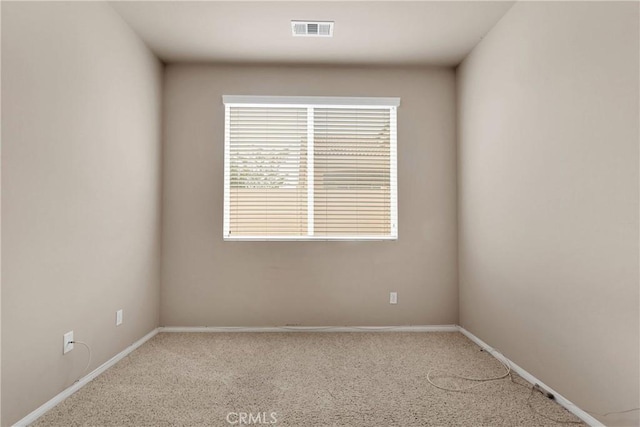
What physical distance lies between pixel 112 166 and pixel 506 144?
9.70 feet

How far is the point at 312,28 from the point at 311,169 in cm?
127

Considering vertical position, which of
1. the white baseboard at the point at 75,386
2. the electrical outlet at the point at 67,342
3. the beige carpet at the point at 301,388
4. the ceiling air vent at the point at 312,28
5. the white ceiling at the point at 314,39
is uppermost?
the white ceiling at the point at 314,39

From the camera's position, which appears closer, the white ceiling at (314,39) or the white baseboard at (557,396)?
the white baseboard at (557,396)

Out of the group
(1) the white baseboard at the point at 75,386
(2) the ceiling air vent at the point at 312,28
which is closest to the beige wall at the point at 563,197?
(2) the ceiling air vent at the point at 312,28

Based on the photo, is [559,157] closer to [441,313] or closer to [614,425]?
[614,425]

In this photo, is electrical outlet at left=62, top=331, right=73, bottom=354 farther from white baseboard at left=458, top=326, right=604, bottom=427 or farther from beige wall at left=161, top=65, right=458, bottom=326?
white baseboard at left=458, top=326, right=604, bottom=427

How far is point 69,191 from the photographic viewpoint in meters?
2.17

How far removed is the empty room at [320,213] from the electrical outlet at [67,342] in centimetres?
1

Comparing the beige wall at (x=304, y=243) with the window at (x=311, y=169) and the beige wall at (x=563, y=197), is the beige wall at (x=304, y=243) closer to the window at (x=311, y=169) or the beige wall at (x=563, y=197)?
the window at (x=311, y=169)

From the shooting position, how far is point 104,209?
2.54 metres

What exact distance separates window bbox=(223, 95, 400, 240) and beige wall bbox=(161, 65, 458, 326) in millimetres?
113

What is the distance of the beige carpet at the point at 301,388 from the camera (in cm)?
192

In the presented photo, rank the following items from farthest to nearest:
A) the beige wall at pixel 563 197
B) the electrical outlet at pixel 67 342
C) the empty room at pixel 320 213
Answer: the electrical outlet at pixel 67 342
the empty room at pixel 320 213
the beige wall at pixel 563 197

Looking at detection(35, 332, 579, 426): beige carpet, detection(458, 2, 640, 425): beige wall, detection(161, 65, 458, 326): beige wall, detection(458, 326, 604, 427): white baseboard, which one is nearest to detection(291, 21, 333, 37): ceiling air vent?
detection(161, 65, 458, 326): beige wall
